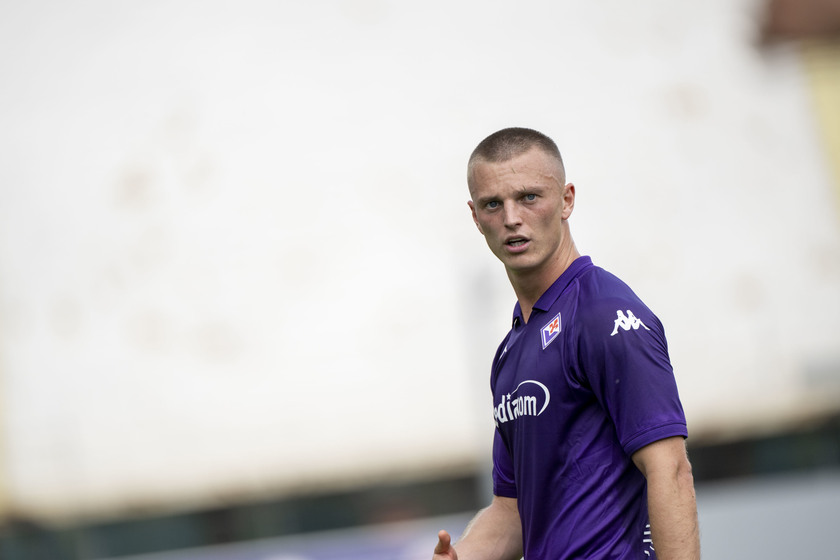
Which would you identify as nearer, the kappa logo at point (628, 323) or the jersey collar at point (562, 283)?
the kappa logo at point (628, 323)

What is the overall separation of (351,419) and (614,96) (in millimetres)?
1997

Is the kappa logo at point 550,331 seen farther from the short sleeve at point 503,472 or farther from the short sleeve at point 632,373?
the short sleeve at point 503,472

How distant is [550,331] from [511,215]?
175 mm

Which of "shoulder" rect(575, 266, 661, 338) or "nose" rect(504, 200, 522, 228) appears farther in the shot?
"nose" rect(504, 200, 522, 228)

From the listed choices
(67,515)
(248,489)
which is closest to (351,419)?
(248,489)

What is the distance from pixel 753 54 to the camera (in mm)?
4641

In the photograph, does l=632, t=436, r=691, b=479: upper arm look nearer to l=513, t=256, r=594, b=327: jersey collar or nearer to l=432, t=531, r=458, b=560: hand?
l=513, t=256, r=594, b=327: jersey collar

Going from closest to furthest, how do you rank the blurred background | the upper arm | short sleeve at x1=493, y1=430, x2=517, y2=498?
the upper arm < short sleeve at x1=493, y1=430, x2=517, y2=498 < the blurred background

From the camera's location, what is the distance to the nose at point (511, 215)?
1.35 metres

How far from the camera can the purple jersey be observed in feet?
3.91

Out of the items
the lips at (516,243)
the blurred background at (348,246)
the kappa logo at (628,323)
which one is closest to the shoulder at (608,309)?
the kappa logo at (628,323)

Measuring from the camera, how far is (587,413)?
50.2 inches

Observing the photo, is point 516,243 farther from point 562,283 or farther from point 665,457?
point 665,457

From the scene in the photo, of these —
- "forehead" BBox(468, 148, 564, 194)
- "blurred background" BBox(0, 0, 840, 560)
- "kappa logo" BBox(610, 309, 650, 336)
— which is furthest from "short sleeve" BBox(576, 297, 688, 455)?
"blurred background" BBox(0, 0, 840, 560)
